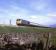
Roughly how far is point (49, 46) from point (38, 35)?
42 centimetres

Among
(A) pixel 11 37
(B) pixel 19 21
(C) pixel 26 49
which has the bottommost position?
(C) pixel 26 49

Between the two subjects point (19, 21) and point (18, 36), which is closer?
point (18, 36)

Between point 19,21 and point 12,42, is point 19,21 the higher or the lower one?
the higher one

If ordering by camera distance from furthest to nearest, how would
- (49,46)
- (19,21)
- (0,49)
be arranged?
(19,21)
(49,46)
(0,49)

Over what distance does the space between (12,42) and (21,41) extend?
0.64ft

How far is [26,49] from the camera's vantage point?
444 centimetres

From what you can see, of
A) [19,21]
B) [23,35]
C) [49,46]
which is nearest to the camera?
[23,35]

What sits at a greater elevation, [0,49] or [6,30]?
[6,30]

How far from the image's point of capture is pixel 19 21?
5250mm

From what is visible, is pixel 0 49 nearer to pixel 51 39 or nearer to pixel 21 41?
pixel 21 41

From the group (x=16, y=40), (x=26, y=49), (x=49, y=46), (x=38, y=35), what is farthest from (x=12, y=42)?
(x=49, y=46)

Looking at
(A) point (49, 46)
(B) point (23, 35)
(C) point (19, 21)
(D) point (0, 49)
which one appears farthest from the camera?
(C) point (19, 21)

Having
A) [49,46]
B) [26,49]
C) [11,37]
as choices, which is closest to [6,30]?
[11,37]

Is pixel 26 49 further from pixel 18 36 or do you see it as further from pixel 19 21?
pixel 19 21
